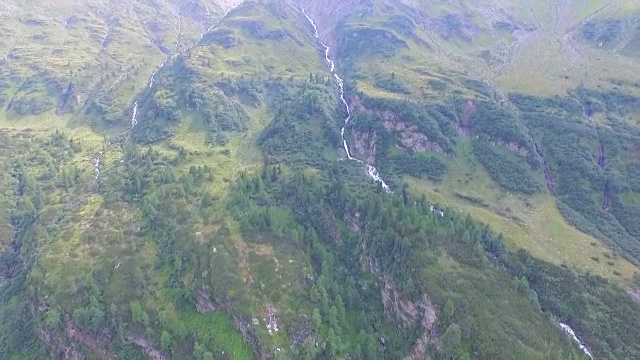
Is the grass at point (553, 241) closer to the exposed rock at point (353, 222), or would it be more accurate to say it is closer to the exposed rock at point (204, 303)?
the exposed rock at point (353, 222)

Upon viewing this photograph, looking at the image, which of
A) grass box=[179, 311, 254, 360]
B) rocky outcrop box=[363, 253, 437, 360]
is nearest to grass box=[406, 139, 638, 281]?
rocky outcrop box=[363, 253, 437, 360]

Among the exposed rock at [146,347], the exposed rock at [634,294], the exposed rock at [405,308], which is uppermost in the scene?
the exposed rock at [634,294]

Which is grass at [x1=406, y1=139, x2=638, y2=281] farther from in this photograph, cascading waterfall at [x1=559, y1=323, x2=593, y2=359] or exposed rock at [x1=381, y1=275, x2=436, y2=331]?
exposed rock at [x1=381, y1=275, x2=436, y2=331]

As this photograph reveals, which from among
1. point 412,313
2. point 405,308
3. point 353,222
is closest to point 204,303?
point 353,222

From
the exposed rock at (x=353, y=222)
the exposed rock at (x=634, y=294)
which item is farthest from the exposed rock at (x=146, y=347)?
the exposed rock at (x=634, y=294)

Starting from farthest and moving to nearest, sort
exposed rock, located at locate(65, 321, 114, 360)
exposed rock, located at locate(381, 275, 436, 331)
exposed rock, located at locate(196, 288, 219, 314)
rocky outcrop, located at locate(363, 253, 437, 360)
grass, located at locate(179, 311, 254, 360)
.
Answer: exposed rock, located at locate(196, 288, 219, 314), exposed rock, located at locate(65, 321, 114, 360), grass, located at locate(179, 311, 254, 360), exposed rock, located at locate(381, 275, 436, 331), rocky outcrop, located at locate(363, 253, 437, 360)

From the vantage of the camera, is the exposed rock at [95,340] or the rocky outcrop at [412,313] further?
the exposed rock at [95,340]

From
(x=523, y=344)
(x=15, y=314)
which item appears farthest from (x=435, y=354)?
(x=15, y=314)

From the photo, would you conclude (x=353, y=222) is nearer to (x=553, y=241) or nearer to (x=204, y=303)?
(x=204, y=303)

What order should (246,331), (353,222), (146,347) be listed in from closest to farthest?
1. (246,331)
2. (146,347)
3. (353,222)

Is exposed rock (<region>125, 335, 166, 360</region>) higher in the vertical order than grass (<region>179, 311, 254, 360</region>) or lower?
lower

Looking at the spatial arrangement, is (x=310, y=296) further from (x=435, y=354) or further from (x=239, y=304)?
(x=435, y=354)
